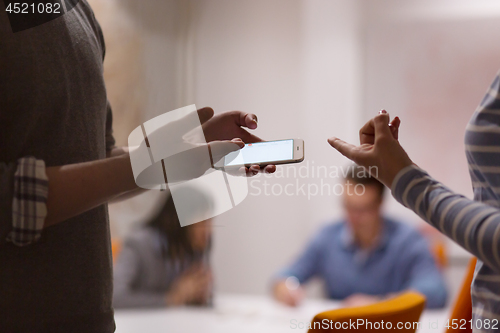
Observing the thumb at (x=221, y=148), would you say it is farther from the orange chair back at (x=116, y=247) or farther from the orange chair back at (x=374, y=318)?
the orange chair back at (x=116, y=247)

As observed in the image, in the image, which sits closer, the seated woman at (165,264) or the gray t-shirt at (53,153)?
the gray t-shirt at (53,153)

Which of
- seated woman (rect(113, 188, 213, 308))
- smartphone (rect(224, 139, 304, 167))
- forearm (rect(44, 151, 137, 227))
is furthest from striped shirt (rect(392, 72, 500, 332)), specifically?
seated woman (rect(113, 188, 213, 308))

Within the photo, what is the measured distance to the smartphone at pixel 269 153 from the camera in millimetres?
609

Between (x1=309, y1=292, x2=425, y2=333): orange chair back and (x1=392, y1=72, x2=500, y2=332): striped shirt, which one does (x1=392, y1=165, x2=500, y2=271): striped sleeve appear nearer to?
(x1=392, y1=72, x2=500, y2=332): striped shirt

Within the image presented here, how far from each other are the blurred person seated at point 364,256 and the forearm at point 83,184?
1.02 m

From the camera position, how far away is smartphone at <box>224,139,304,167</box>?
0.61 metres

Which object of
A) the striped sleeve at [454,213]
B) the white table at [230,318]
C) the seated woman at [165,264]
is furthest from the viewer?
the seated woman at [165,264]

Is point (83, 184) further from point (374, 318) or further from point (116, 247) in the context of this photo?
point (116, 247)

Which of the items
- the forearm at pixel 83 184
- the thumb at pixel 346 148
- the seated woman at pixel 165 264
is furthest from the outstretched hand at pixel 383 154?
the seated woman at pixel 165 264

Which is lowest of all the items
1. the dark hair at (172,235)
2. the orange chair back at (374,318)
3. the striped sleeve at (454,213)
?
the dark hair at (172,235)

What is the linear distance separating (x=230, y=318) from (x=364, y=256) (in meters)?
0.63

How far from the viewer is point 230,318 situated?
1.22 metres

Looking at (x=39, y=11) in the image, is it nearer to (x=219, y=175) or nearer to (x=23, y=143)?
(x=23, y=143)

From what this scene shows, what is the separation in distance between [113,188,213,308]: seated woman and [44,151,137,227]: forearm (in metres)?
0.84
